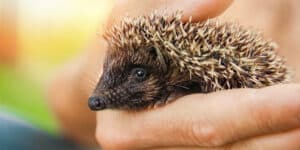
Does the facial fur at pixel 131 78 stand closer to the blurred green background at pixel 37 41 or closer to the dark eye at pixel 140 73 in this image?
the dark eye at pixel 140 73

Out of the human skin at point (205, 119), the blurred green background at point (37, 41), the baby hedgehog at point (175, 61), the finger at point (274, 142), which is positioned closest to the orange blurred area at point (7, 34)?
the blurred green background at point (37, 41)

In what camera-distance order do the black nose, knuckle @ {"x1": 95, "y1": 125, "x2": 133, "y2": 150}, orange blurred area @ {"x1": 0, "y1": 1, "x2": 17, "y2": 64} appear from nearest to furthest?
1. the black nose
2. knuckle @ {"x1": 95, "y1": 125, "x2": 133, "y2": 150}
3. orange blurred area @ {"x1": 0, "y1": 1, "x2": 17, "y2": 64}


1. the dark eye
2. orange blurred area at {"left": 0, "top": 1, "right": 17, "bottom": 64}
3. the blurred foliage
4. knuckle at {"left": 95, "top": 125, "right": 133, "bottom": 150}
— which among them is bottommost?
knuckle at {"left": 95, "top": 125, "right": 133, "bottom": 150}

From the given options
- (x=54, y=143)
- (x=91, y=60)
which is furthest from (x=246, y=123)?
(x=54, y=143)

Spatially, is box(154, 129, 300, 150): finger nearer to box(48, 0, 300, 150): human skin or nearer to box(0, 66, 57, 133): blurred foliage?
box(48, 0, 300, 150): human skin

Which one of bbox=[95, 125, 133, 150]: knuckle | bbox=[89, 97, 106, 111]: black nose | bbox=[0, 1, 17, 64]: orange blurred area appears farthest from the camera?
bbox=[0, 1, 17, 64]: orange blurred area

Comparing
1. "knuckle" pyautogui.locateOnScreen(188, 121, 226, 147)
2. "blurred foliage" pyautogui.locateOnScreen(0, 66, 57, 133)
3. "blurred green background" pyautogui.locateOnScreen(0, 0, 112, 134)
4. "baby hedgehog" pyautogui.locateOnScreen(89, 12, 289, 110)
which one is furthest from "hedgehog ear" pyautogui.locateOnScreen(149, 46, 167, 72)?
"blurred foliage" pyautogui.locateOnScreen(0, 66, 57, 133)

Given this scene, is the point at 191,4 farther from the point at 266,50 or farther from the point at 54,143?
the point at 54,143
